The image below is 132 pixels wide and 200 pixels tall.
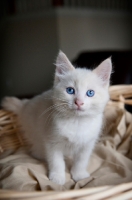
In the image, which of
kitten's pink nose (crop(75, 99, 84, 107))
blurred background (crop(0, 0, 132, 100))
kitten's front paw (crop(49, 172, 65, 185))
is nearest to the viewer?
kitten's pink nose (crop(75, 99, 84, 107))

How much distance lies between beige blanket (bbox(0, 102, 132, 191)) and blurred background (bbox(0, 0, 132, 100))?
183cm

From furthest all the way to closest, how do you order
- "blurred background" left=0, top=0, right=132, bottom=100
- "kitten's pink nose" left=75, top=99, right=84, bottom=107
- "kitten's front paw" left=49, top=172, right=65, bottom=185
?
1. "blurred background" left=0, top=0, right=132, bottom=100
2. "kitten's front paw" left=49, top=172, right=65, bottom=185
3. "kitten's pink nose" left=75, top=99, right=84, bottom=107

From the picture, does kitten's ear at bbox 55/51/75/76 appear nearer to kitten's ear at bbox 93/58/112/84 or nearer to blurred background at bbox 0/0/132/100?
kitten's ear at bbox 93/58/112/84

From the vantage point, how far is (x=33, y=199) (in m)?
0.76

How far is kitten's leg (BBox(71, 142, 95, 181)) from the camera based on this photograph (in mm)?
1167

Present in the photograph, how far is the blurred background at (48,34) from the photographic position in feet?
11.1

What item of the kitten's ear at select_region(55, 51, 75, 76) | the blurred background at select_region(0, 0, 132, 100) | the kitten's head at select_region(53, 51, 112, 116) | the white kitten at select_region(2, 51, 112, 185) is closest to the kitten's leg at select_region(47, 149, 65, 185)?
the white kitten at select_region(2, 51, 112, 185)

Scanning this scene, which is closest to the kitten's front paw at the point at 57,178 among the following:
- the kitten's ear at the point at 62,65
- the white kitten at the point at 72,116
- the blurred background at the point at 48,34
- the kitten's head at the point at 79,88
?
the white kitten at the point at 72,116

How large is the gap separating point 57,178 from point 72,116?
26cm

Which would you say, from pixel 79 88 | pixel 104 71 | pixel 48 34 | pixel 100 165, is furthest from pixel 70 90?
pixel 48 34

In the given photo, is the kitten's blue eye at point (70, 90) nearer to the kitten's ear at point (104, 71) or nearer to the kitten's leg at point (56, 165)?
the kitten's ear at point (104, 71)

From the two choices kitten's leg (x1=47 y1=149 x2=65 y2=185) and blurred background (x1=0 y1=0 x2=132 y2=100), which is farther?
blurred background (x1=0 y1=0 x2=132 y2=100)

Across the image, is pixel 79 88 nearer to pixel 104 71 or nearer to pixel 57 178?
pixel 104 71

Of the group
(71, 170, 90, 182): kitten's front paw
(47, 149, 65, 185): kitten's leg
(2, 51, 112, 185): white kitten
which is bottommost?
(71, 170, 90, 182): kitten's front paw
